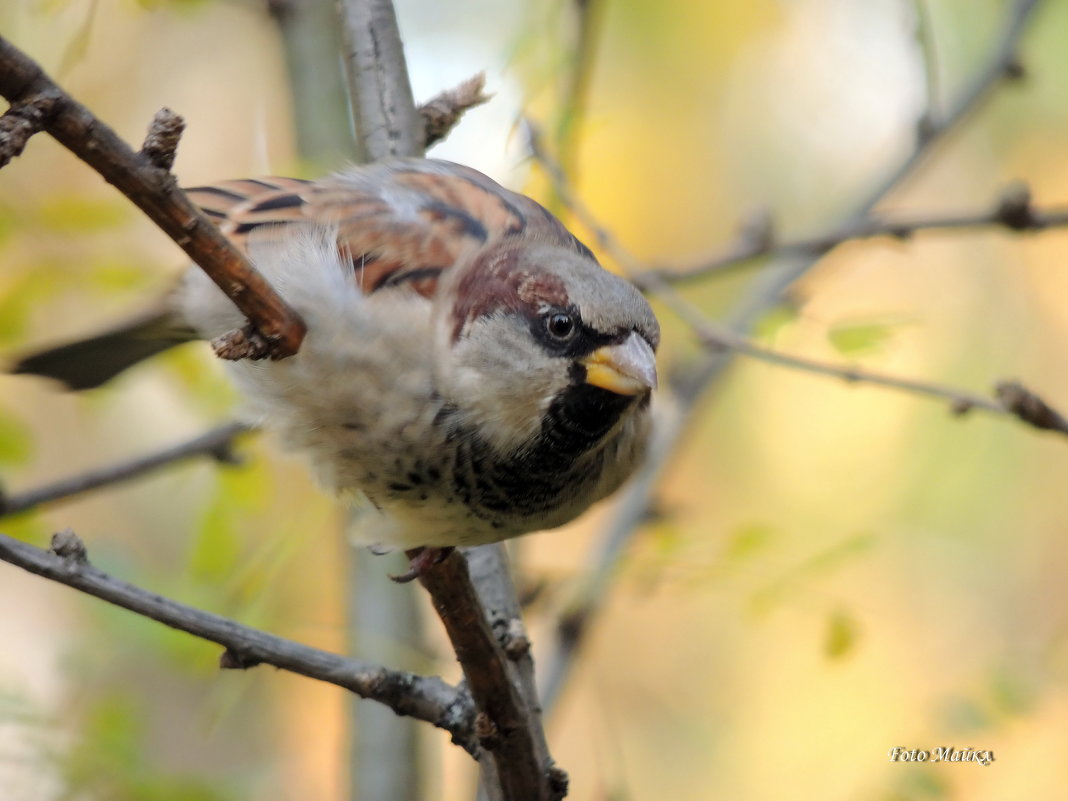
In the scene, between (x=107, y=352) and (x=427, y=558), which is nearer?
(x=427, y=558)

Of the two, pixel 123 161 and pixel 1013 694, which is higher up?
pixel 123 161

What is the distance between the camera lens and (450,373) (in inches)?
94.8

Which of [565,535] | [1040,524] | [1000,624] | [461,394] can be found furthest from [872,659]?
[461,394]

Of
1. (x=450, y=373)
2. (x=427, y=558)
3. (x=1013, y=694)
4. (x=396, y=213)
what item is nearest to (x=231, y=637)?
(x=427, y=558)

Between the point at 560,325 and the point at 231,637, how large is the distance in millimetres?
880

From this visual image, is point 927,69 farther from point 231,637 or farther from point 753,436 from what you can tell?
point 753,436

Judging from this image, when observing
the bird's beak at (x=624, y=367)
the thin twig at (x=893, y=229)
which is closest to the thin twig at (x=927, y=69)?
the thin twig at (x=893, y=229)

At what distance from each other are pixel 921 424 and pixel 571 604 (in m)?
3.12

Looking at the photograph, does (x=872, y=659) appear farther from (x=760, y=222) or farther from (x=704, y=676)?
(x=760, y=222)

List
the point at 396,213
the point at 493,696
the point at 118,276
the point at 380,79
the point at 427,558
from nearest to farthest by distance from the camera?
the point at 493,696, the point at 427,558, the point at 396,213, the point at 380,79, the point at 118,276

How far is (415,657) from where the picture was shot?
3.15 meters

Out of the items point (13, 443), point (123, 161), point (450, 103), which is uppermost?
point (123, 161)

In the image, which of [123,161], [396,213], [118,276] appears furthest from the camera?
[118,276]

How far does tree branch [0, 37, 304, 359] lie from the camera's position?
4.97 ft
